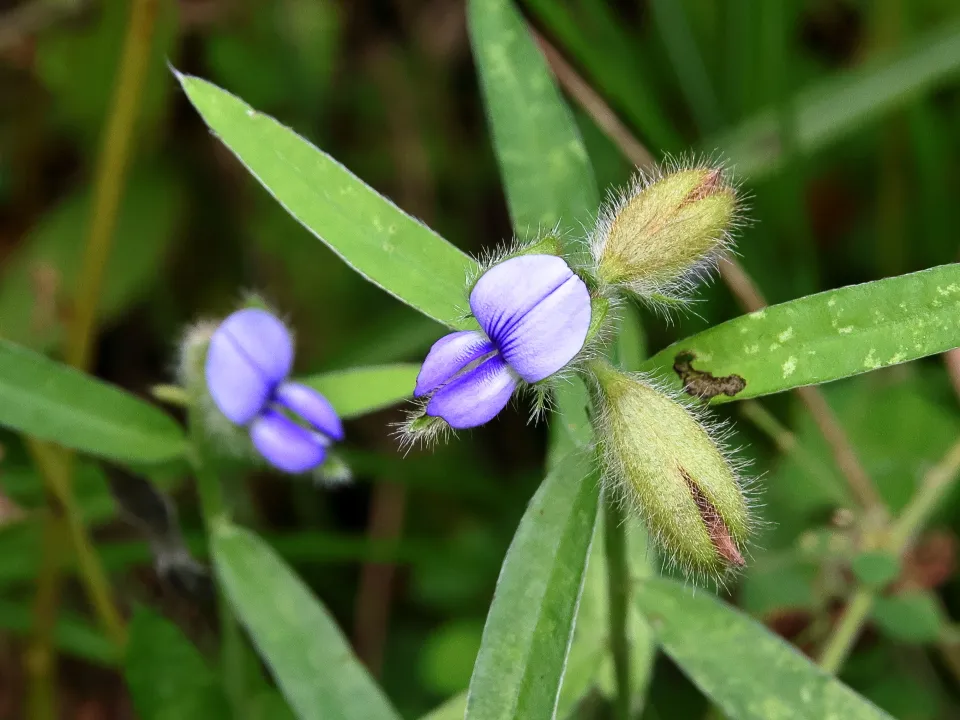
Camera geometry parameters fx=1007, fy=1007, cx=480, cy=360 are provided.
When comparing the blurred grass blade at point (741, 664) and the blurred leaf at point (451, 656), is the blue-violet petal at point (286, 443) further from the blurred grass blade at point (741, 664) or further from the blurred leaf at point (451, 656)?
the blurred leaf at point (451, 656)

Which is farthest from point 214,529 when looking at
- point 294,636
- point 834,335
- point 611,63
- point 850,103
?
point 850,103

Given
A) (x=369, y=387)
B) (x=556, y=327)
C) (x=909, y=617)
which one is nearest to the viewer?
(x=556, y=327)

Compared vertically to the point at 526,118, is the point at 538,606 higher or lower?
lower

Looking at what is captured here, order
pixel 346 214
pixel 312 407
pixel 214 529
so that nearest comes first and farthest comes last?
pixel 346 214, pixel 312 407, pixel 214 529

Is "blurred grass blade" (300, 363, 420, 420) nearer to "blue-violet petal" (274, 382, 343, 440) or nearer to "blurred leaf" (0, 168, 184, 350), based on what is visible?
"blue-violet petal" (274, 382, 343, 440)

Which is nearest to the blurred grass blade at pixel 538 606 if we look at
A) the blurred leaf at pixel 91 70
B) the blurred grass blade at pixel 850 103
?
the blurred grass blade at pixel 850 103

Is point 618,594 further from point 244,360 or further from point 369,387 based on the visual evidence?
point 244,360

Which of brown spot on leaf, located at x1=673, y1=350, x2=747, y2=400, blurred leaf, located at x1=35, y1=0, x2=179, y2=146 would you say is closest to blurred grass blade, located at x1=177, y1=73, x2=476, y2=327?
brown spot on leaf, located at x1=673, y1=350, x2=747, y2=400
